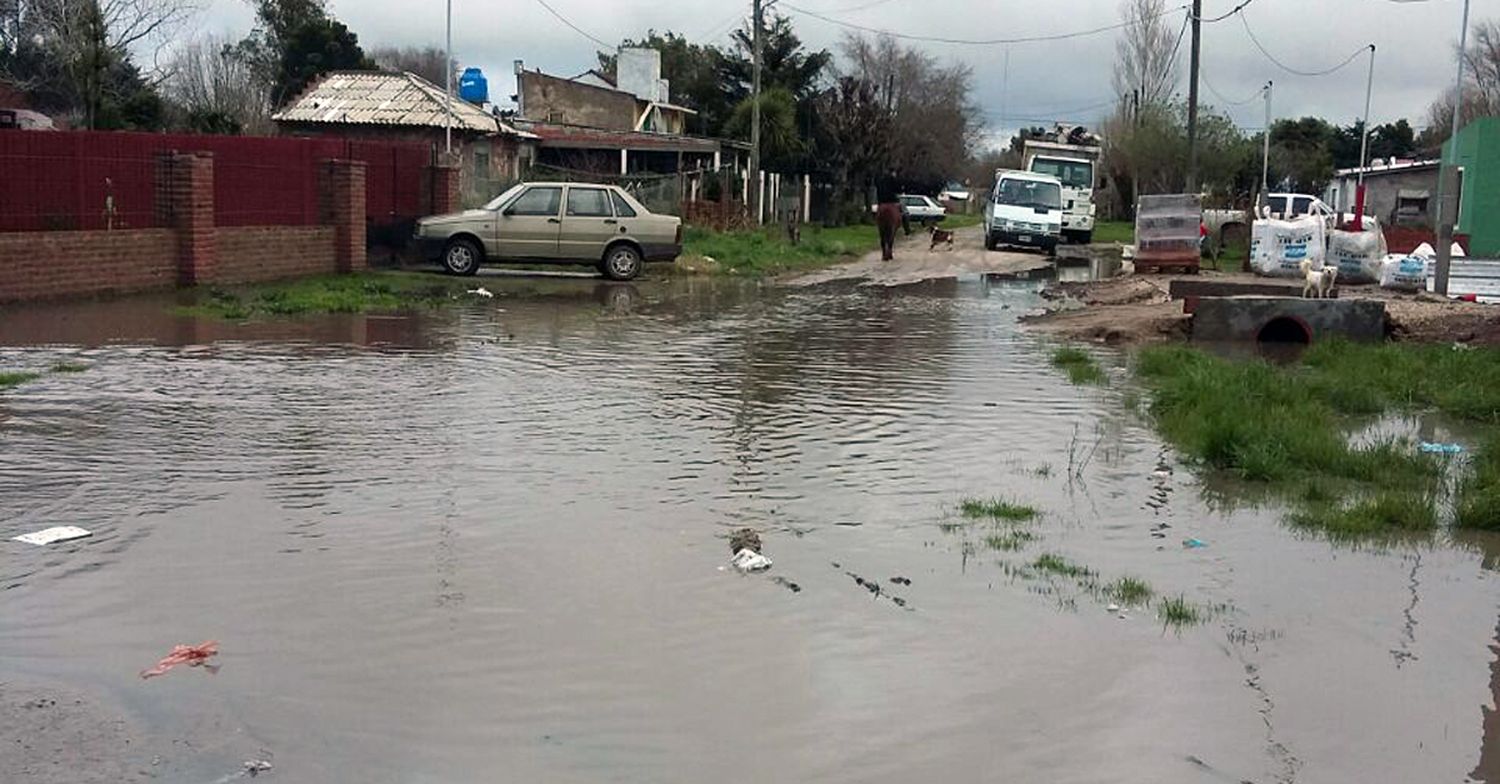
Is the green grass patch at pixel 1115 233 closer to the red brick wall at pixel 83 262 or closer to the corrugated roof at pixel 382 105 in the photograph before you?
the corrugated roof at pixel 382 105

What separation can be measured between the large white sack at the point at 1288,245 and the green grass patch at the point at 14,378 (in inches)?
773

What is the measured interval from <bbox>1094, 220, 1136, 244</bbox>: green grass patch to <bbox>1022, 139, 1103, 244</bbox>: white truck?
1664 millimetres

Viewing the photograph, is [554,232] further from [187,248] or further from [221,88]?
[221,88]

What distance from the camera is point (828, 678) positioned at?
5.40 m

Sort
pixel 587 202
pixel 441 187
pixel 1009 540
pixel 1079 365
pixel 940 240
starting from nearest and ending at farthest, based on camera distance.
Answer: pixel 1009 540, pixel 1079 365, pixel 587 202, pixel 441 187, pixel 940 240

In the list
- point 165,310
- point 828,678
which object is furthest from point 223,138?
point 828,678

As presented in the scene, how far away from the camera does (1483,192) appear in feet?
107

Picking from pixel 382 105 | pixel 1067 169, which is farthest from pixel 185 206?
pixel 1067 169

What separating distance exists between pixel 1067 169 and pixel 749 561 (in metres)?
39.9

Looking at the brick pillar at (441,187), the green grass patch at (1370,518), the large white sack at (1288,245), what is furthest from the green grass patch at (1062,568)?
the brick pillar at (441,187)

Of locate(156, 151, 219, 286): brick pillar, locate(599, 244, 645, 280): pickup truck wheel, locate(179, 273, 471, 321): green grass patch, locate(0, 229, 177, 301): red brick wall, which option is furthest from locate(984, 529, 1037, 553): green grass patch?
locate(599, 244, 645, 280): pickup truck wheel

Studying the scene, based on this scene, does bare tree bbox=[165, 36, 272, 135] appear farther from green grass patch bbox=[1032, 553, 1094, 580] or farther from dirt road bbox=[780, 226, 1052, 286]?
green grass patch bbox=[1032, 553, 1094, 580]

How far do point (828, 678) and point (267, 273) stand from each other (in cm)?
1854

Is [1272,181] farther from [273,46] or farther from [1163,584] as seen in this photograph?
[1163,584]
